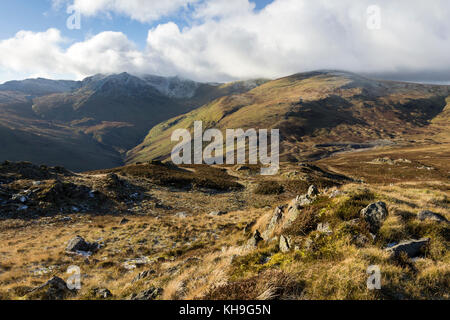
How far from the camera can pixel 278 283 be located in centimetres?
586

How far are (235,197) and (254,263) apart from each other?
2858 cm

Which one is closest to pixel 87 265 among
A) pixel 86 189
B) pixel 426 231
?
pixel 426 231

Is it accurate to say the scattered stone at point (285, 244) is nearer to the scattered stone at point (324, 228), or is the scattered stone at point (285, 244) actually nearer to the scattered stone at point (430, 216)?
the scattered stone at point (324, 228)

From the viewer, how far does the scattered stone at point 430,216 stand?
8328mm

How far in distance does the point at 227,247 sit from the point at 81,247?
1014cm

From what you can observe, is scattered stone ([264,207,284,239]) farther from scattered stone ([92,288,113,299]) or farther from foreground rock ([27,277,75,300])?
foreground rock ([27,277,75,300])

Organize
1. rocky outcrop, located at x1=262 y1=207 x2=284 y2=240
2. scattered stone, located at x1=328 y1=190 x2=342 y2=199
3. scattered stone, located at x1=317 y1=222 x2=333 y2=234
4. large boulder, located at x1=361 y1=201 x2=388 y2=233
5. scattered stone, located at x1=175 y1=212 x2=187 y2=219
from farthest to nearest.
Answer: scattered stone, located at x1=175 y1=212 x2=187 y2=219, rocky outcrop, located at x1=262 y1=207 x2=284 y2=240, scattered stone, located at x1=328 y1=190 x2=342 y2=199, scattered stone, located at x1=317 y1=222 x2=333 y2=234, large boulder, located at x1=361 y1=201 x2=388 y2=233

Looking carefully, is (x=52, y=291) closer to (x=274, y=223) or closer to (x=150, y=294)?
(x=150, y=294)

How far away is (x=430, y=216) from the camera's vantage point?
8477 millimetres

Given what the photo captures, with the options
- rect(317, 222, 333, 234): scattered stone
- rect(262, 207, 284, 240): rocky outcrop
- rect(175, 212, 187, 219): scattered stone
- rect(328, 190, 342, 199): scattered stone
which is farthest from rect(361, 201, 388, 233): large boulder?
rect(175, 212, 187, 219): scattered stone

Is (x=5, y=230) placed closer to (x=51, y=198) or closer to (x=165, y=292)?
(x=51, y=198)

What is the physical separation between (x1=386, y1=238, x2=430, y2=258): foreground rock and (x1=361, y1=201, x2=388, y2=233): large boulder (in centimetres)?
104

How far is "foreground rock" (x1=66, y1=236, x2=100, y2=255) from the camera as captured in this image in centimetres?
1518

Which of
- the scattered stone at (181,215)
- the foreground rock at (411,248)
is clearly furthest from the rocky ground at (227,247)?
the scattered stone at (181,215)
